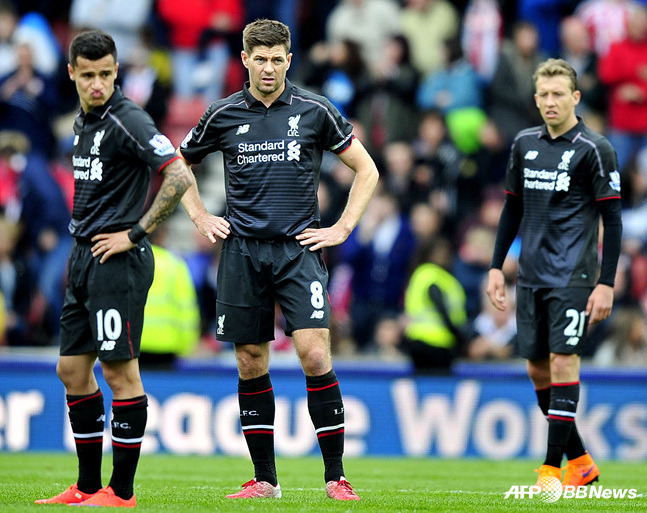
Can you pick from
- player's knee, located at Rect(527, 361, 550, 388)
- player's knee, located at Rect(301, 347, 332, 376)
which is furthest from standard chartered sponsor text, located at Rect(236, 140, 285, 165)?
player's knee, located at Rect(527, 361, 550, 388)

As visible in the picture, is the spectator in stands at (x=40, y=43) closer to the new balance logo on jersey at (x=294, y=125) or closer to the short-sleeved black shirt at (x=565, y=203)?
the short-sleeved black shirt at (x=565, y=203)

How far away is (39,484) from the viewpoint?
28.3ft

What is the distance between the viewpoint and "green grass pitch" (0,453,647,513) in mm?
7238

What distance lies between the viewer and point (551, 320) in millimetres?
8641

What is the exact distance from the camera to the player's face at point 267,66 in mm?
7660

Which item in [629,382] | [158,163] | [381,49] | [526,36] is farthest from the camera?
[381,49]

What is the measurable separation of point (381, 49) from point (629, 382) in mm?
7195

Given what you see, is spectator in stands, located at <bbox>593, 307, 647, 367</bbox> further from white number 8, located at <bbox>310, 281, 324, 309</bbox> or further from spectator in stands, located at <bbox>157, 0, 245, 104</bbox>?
spectator in stands, located at <bbox>157, 0, 245, 104</bbox>

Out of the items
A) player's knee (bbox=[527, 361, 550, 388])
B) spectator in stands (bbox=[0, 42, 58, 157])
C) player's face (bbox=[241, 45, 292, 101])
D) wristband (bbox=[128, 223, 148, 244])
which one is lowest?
player's knee (bbox=[527, 361, 550, 388])

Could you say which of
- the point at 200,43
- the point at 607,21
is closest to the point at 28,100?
the point at 200,43

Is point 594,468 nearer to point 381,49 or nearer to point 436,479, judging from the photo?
point 436,479

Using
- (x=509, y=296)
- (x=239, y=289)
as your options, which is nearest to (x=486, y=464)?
(x=509, y=296)

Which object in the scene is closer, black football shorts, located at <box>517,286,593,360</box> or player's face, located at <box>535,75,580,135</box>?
black football shorts, located at <box>517,286,593,360</box>

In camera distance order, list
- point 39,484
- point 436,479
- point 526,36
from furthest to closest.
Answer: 1. point 526,36
2. point 436,479
3. point 39,484
